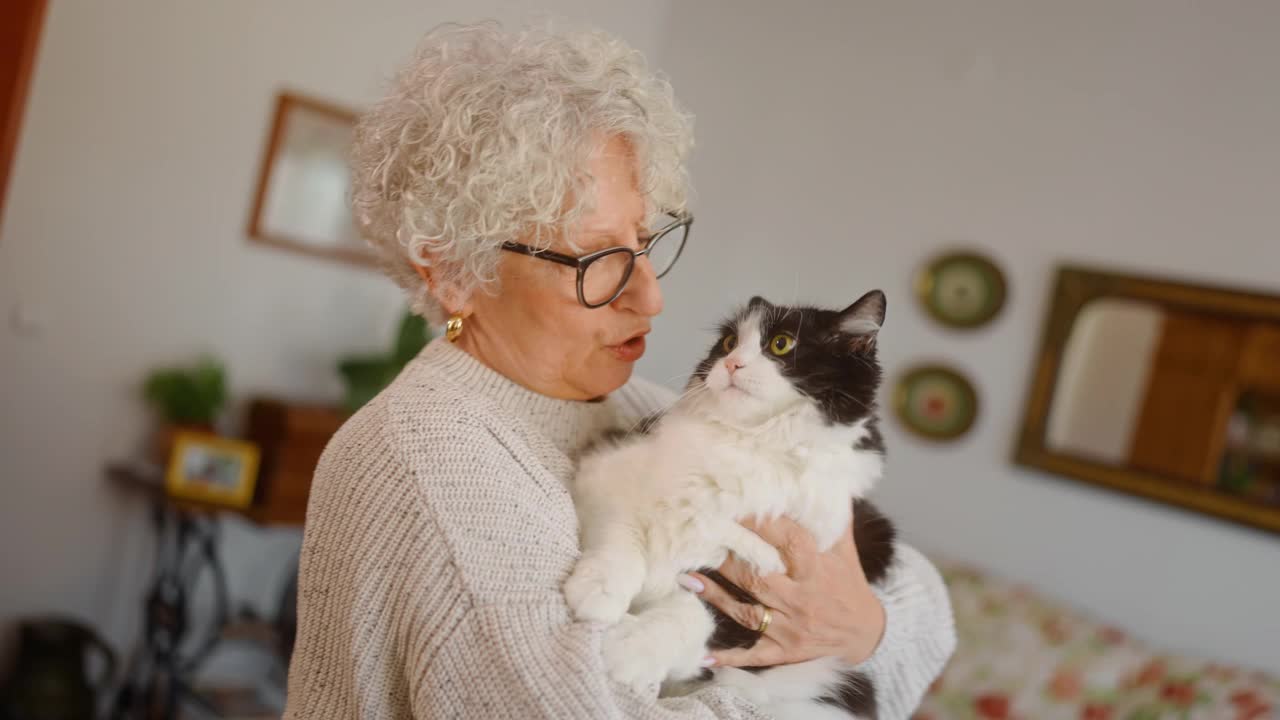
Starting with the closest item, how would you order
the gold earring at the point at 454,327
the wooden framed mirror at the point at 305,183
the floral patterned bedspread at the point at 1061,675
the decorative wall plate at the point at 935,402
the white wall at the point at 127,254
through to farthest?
the gold earring at the point at 454,327 < the floral patterned bedspread at the point at 1061,675 < the white wall at the point at 127,254 < the decorative wall plate at the point at 935,402 < the wooden framed mirror at the point at 305,183

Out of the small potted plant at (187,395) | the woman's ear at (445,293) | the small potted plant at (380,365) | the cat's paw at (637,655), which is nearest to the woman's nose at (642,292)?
the woman's ear at (445,293)

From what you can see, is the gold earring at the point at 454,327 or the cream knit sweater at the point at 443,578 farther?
the gold earring at the point at 454,327

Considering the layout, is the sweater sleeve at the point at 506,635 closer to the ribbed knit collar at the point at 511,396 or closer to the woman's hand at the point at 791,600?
the woman's hand at the point at 791,600

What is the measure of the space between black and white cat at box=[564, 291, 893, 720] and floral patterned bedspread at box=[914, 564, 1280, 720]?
1967 mm

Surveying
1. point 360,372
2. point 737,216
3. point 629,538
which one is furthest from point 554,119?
point 737,216

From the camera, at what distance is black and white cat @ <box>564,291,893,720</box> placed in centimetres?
121

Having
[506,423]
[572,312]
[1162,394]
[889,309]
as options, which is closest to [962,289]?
[889,309]

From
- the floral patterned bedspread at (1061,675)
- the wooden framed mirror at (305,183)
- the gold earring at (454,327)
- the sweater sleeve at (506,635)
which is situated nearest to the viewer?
the sweater sleeve at (506,635)

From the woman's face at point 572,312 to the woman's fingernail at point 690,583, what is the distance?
1.14ft

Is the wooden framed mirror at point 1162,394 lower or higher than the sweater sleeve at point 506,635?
higher

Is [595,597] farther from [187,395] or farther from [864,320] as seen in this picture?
[187,395]

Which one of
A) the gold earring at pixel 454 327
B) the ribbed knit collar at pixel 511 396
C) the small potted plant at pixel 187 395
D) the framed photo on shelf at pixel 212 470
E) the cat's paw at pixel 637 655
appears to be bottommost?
the framed photo on shelf at pixel 212 470

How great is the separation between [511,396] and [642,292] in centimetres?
24

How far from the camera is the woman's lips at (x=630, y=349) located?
57.2 inches
